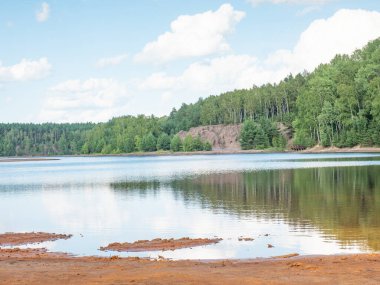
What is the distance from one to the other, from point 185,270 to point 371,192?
2709cm

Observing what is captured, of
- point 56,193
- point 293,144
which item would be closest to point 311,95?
point 293,144

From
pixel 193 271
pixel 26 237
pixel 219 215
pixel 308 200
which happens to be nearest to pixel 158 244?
pixel 26 237

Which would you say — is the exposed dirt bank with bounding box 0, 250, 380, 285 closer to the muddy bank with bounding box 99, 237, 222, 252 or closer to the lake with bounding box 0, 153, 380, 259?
the lake with bounding box 0, 153, 380, 259

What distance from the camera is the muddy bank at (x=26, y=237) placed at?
24.2 metres

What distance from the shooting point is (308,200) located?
36.6 m

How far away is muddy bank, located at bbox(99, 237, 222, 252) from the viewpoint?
21.3m

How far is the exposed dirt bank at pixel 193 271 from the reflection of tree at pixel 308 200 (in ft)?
16.0

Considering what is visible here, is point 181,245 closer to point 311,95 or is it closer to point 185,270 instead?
point 185,270

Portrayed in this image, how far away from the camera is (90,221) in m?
30.9

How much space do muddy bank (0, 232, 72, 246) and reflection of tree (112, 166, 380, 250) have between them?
398 inches

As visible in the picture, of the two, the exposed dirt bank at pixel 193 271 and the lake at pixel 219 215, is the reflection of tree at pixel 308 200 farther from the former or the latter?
the exposed dirt bank at pixel 193 271

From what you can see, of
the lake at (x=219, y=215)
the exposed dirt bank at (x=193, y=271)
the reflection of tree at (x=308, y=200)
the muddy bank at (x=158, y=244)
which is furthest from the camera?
the reflection of tree at (x=308, y=200)

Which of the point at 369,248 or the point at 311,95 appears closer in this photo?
the point at 369,248

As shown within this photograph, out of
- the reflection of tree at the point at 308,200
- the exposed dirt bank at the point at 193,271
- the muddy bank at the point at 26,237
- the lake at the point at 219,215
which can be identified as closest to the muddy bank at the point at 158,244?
the lake at the point at 219,215
